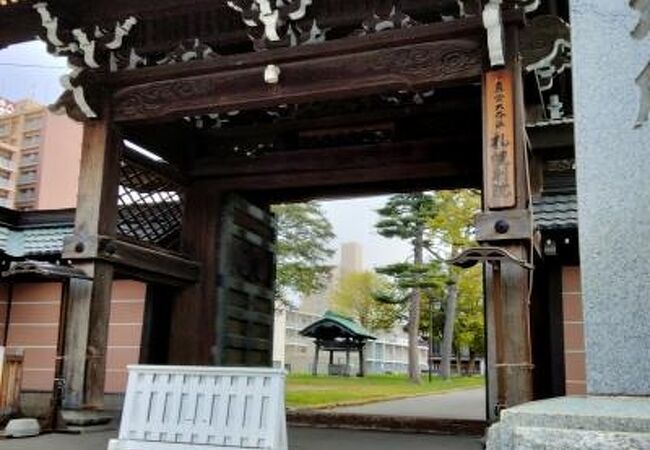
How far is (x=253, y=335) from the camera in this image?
988 cm

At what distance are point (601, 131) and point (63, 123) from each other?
55.8m

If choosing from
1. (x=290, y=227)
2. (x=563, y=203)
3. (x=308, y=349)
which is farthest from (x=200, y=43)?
(x=308, y=349)

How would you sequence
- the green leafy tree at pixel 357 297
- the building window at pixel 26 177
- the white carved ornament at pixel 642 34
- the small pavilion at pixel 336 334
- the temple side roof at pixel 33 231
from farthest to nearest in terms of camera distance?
the building window at pixel 26 177
the green leafy tree at pixel 357 297
the small pavilion at pixel 336 334
the temple side roof at pixel 33 231
the white carved ornament at pixel 642 34

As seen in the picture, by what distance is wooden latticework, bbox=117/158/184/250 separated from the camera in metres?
8.59

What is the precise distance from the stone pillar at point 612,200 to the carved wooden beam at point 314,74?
2509 mm

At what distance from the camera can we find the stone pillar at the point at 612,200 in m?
3.15

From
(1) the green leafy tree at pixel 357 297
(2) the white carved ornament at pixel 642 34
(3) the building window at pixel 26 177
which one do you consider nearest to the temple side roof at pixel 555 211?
(2) the white carved ornament at pixel 642 34

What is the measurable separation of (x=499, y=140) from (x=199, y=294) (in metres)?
4.86

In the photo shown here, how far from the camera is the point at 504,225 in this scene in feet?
18.5

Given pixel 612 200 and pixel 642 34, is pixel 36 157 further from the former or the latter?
pixel 642 34

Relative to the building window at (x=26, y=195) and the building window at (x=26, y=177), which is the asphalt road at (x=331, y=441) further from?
the building window at (x=26, y=177)

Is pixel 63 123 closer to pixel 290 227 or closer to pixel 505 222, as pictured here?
pixel 290 227

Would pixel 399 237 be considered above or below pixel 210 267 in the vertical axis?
above

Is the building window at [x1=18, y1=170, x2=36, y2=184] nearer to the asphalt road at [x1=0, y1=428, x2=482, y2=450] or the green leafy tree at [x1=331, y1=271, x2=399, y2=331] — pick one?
the green leafy tree at [x1=331, y1=271, x2=399, y2=331]
